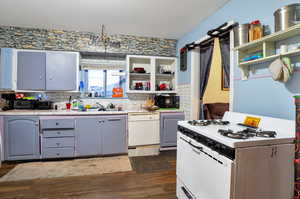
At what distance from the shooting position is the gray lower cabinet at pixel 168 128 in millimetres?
3434

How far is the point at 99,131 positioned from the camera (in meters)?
3.11

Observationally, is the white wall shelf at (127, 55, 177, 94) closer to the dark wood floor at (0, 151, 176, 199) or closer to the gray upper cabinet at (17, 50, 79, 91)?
the gray upper cabinet at (17, 50, 79, 91)

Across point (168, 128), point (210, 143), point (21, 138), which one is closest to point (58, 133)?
point (21, 138)

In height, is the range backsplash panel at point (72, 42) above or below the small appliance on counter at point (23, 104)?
above

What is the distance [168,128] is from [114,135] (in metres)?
1.15

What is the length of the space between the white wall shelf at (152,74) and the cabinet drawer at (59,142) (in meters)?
1.53

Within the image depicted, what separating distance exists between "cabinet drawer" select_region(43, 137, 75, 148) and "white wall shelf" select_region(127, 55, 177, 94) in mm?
1528

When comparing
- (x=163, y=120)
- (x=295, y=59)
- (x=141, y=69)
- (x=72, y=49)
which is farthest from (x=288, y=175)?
(x=72, y=49)

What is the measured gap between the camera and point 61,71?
328 cm

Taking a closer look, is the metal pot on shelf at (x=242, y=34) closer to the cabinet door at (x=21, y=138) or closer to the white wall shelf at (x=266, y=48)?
the white wall shelf at (x=266, y=48)

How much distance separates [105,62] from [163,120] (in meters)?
1.93

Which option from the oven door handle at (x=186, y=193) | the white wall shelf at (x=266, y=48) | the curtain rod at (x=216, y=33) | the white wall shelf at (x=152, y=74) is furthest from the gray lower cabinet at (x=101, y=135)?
the white wall shelf at (x=266, y=48)

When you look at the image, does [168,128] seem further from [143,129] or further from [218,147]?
[218,147]

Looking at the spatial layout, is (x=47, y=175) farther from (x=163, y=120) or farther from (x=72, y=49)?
(x=72, y=49)
